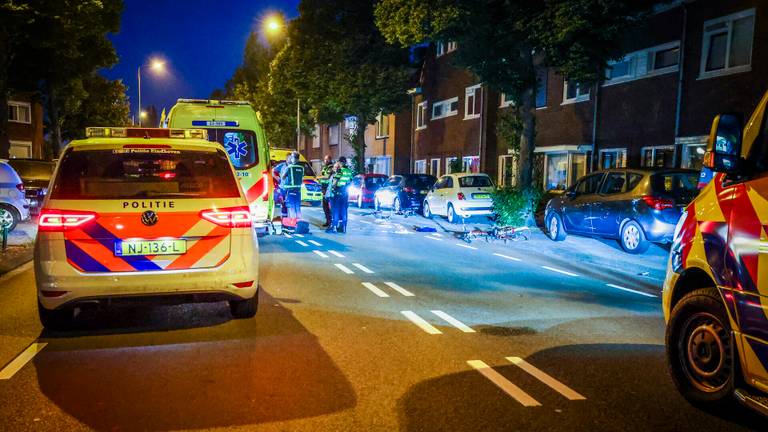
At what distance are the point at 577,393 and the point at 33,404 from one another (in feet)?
12.4

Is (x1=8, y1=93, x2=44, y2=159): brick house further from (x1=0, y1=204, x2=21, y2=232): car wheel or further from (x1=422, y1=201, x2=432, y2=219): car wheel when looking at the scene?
(x1=422, y1=201, x2=432, y2=219): car wheel

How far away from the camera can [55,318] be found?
579 cm

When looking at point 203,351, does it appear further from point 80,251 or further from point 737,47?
point 737,47

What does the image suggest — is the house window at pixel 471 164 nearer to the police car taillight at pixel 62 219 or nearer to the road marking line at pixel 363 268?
the road marking line at pixel 363 268

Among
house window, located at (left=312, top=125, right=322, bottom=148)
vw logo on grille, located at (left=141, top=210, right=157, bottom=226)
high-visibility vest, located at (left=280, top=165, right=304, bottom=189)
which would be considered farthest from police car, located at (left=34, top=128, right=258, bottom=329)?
house window, located at (left=312, top=125, right=322, bottom=148)

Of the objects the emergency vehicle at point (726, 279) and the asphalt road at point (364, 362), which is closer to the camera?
the emergency vehicle at point (726, 279)

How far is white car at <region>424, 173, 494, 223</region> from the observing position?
19203 millimetres

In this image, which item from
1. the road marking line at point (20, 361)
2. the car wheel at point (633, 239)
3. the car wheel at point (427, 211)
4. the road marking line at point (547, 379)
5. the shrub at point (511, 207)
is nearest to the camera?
the road marking line at point (547, 379)

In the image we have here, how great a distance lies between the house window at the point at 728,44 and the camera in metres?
15.5

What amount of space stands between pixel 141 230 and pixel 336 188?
1029cm

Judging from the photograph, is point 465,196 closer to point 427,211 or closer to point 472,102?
point 427,211

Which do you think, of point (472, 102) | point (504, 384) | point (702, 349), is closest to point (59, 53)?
point (472, 102)

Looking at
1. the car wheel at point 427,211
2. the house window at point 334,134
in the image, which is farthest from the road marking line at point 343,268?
the house window at point 334,134

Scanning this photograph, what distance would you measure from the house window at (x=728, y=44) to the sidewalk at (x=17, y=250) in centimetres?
1675
